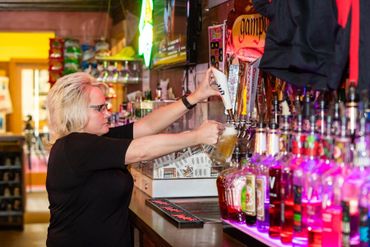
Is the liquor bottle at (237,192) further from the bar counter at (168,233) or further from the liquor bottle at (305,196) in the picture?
the liquor bottle at (305,196)

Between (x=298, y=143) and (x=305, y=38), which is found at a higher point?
(x=305, y=38)

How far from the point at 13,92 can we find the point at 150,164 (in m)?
10.6

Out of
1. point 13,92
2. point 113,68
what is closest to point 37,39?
point 13,92

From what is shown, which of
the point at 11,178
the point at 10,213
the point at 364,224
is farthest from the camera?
the point at 11,178

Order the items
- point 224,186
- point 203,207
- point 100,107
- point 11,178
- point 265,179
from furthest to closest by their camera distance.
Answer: point 11,178 → point 203,207 → point 100,107 → point 224,186 → point 265,179

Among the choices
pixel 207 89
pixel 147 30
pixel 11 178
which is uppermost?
pixel 147 30

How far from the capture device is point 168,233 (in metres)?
2.95

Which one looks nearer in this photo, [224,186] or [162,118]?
[224,186]

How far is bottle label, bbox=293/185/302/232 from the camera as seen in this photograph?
222cm

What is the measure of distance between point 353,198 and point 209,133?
3.43 ft

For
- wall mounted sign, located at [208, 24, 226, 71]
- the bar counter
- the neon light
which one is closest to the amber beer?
the bar counter

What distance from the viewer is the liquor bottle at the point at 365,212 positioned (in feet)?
6.34

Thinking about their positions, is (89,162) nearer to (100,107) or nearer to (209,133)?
(100,107)

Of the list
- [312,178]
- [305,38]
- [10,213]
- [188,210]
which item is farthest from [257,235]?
[10,213]
